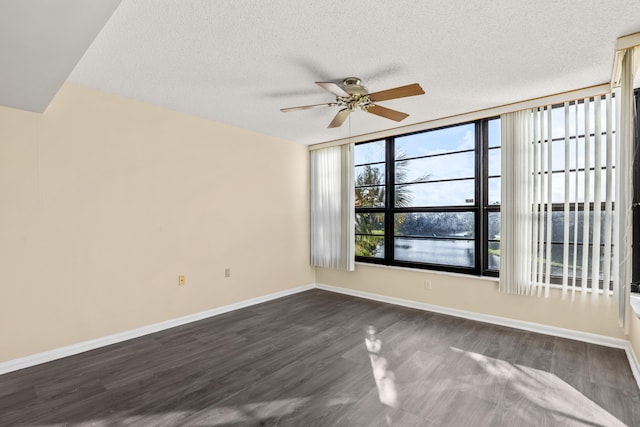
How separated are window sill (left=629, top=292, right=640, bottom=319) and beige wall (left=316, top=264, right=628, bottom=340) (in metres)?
0.31

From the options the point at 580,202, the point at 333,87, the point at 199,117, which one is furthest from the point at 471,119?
the point at 199,117

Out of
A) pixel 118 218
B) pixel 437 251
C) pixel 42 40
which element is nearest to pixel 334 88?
pixel 42 40

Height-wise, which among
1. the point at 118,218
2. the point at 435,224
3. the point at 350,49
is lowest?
the point at 435,224

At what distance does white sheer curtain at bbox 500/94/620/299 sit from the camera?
3.02m

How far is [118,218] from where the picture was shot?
130 inches

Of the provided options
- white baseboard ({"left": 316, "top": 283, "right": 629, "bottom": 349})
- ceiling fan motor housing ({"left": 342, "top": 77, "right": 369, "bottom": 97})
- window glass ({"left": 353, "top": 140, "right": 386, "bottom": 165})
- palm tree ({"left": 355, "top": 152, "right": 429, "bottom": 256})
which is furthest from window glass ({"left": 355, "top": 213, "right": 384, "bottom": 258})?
ceiling fan motor housing ({"left": 342, "top": 77, "right": 369, "bottom": 97})

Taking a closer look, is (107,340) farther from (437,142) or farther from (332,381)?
(437,142)

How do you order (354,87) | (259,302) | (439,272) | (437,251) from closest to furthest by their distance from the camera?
(354,87) < (439,272) < (437,251) < (259,302)

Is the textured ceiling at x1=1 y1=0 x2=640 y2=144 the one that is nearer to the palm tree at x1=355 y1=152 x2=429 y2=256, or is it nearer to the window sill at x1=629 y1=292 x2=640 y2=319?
the palm tree at x1=355 y1=152 x2=429 y2=256

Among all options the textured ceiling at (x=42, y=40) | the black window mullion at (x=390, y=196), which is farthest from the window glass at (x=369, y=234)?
the textured ceiling at (x=42, y=40)

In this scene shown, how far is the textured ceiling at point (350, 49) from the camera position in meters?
1.92

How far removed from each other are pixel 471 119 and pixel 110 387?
4528mm

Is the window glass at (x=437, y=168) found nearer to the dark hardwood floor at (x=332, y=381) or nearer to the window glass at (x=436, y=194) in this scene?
the window glass at (x=436, y=194)

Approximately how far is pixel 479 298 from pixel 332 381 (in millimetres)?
2348
